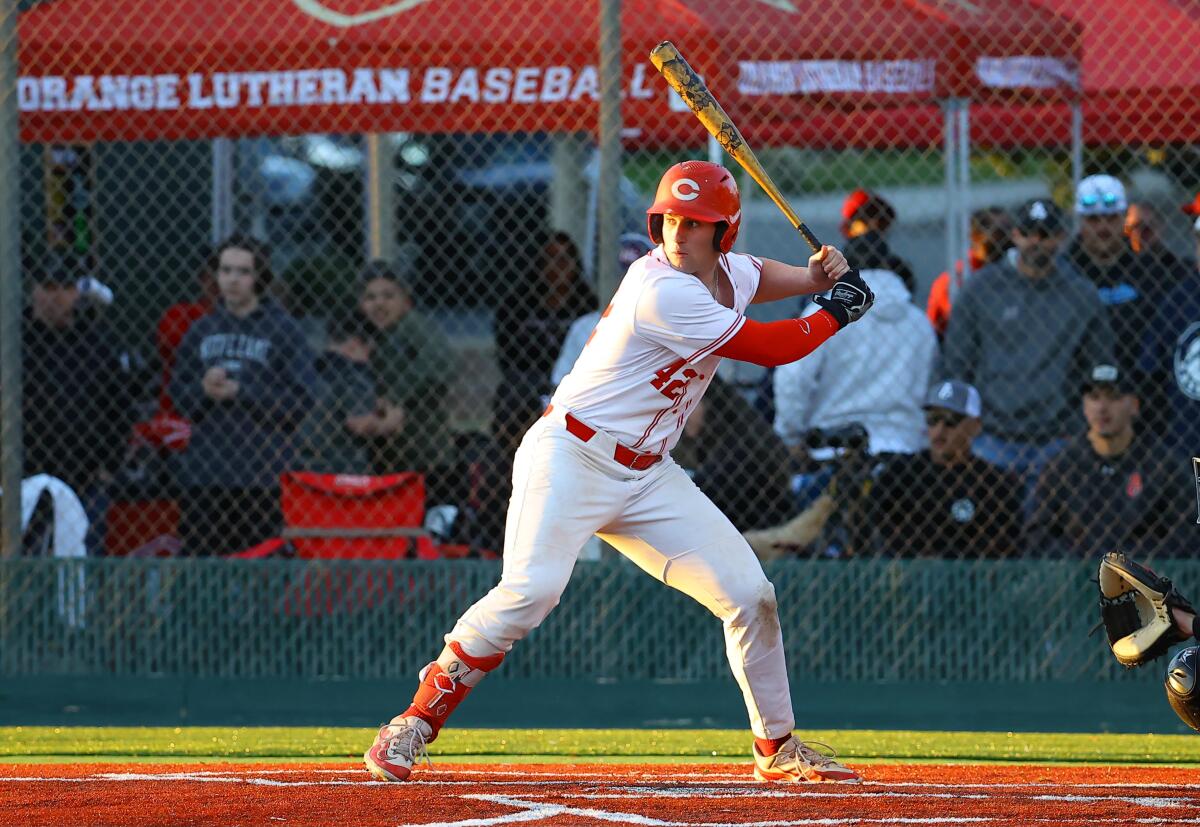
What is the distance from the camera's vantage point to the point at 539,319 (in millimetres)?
9344

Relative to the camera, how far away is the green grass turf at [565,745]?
701 centimetres

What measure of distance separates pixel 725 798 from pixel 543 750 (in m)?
2.02

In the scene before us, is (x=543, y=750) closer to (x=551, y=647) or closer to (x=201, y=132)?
(x=551, y=647)

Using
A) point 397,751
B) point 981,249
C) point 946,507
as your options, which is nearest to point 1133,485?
point 946,507

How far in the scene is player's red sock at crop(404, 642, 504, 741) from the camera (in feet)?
18.8

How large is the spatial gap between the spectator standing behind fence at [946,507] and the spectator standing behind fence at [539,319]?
1.61 m

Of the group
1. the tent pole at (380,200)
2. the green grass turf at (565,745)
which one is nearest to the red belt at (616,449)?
the green grass turf at (565,745)

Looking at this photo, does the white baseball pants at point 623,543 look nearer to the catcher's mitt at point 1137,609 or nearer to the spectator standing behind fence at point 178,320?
the catcher's mitt at point 1137,609

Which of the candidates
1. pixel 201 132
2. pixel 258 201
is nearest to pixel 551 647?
pixel 201 132

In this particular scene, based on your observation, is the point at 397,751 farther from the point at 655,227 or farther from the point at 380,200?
the point at 380,200

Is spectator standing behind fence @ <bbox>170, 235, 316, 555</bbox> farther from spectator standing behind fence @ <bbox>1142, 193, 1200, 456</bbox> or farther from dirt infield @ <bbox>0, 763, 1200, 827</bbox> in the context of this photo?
spectator standing behind fence @ <bbox>1142, 193, 1200, 456</bbox>

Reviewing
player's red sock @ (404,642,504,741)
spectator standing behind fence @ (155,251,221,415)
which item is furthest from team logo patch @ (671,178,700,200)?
spectator standing behind fence @ (155,251,221,415)

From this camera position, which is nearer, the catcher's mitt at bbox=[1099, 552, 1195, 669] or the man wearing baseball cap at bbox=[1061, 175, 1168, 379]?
the catcher's mitt at bbox=[1099, 552, 1195, 669]

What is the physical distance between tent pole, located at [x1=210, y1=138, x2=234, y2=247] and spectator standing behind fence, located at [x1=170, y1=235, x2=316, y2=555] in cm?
205
